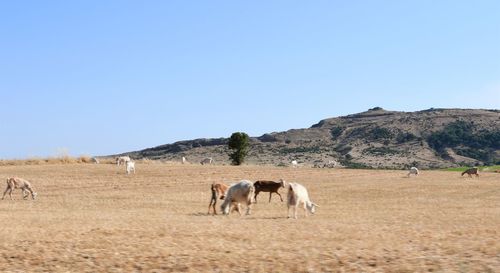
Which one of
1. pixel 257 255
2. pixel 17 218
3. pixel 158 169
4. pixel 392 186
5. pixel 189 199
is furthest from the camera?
pixel 158 169

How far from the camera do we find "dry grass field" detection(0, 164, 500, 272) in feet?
A: 42.1

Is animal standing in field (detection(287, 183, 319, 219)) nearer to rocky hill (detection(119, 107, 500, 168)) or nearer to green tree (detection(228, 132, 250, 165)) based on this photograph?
green tree (detection(228, 132, 250, 165))

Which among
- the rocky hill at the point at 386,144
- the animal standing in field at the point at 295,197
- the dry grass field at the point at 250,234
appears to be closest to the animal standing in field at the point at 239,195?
the dry grass field at the point at 250,234

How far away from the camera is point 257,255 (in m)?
13.6

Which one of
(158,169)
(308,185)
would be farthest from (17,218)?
(158,169)

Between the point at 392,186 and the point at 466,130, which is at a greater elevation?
the point at 466,130

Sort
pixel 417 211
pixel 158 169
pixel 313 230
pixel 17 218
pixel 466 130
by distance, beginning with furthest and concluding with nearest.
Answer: pixel 466 130, pixel 158 169, pixel 417 211, pixel 17 218, pixel 313 230

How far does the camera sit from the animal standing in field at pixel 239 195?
2444 cm

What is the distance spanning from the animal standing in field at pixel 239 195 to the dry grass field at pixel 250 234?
0.93 m

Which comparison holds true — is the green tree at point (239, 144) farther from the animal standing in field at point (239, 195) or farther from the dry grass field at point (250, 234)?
the animal standing in field at point (239, 195)

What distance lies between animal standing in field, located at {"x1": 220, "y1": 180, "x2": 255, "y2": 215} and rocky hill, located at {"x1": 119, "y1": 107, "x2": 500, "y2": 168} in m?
76.3

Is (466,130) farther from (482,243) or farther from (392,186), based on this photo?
(482,243)

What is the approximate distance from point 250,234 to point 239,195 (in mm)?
7304

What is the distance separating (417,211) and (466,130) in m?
115
